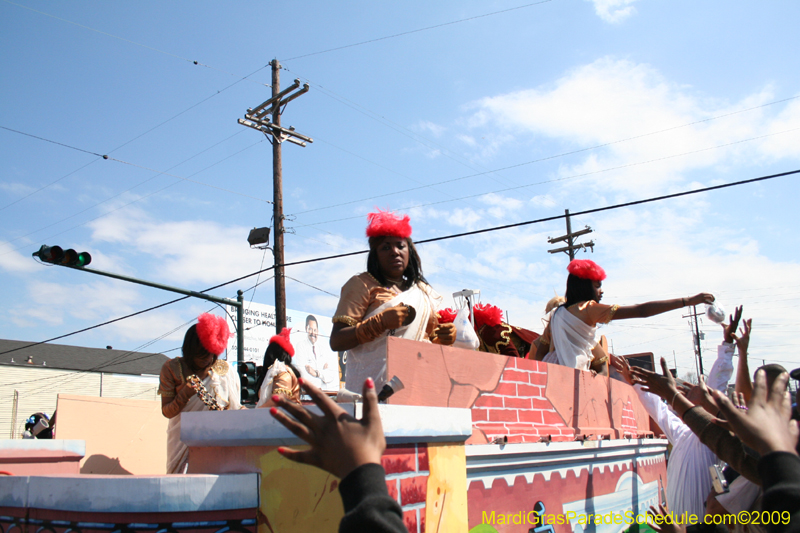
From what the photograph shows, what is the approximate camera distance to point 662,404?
167 inches

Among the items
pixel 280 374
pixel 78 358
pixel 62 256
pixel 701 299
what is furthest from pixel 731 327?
pixel 78 358

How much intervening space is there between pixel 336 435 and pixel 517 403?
2687 mm

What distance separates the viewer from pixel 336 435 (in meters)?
1.28

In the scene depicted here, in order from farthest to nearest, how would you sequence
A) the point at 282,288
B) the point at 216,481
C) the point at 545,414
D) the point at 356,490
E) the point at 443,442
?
1. the point at 282,288
2. the point at 545,414
3. the point at 443,442
4. the point at 216,481
5. the point at 356,490

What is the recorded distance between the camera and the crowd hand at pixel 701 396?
237 cm

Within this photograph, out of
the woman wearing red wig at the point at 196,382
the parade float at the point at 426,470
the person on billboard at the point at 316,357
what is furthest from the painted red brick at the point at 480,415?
the person on billboard at the point at 316,357

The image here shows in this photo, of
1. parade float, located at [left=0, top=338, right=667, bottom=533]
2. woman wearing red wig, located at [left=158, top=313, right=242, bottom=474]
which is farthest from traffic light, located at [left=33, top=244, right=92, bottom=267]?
woman wearing red wig, located at [left=158, top=313, right=242, bottom=474]

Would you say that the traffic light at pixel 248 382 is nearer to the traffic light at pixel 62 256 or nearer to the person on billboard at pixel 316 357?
the traffic light at pixel 62 256

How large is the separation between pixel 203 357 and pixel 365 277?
1.57m

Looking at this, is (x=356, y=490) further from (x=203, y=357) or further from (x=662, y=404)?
(x=662, y=404)

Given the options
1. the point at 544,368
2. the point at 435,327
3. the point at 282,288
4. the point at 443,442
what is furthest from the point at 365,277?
the point at 282,288

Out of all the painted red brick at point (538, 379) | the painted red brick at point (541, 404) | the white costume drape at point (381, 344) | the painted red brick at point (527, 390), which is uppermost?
the white costume drape at point (381, 344)

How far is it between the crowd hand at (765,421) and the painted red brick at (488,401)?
6.28 ft

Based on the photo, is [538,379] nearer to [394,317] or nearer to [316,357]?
[394,317]
